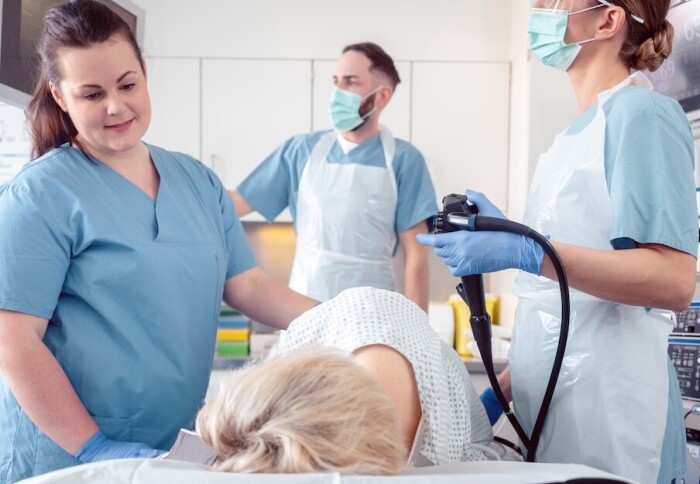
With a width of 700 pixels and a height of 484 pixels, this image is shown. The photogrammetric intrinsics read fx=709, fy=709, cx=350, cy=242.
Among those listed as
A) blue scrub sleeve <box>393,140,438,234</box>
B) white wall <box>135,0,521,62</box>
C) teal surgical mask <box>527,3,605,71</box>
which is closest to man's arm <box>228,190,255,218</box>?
blue scrub sleeve <box>393,140,438,234</box>

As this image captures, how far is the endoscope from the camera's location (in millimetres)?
1017

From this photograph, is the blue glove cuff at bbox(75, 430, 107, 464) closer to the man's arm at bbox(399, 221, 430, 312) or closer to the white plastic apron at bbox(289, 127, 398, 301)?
the white plastic apron at bbox(289, 127, 398, 301)

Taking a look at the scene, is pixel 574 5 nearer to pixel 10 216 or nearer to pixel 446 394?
pixel 446 394

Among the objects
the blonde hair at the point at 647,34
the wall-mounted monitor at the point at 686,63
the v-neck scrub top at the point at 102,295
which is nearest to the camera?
the v-neck scrub top at the point at 102,295

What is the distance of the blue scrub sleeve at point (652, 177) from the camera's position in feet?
3.41

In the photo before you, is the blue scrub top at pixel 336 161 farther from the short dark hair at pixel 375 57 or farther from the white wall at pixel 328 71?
the white wall at pixel 328 71

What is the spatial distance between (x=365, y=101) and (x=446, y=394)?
5.12ft

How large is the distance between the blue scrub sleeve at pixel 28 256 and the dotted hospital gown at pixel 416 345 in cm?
35

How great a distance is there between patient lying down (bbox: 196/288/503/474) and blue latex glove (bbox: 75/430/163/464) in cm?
31

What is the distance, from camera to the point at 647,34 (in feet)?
4.02

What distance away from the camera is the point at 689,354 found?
5.30ft

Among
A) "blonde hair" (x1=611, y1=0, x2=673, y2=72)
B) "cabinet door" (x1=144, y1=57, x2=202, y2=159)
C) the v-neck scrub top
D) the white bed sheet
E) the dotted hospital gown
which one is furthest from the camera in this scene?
"cabinet door" (x1=144, y1=57, x2=202, y2=159)

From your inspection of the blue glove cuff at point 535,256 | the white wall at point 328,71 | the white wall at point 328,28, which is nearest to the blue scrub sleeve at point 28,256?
the blue glove cuff at point 535,256

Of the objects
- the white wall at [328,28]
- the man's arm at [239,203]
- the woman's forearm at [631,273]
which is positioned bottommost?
the woman's forearm at [631,273]
